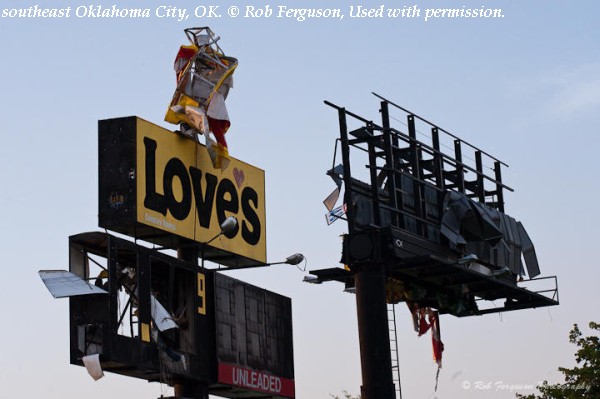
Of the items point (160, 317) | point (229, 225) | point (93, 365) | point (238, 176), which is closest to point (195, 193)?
point (229, 225)

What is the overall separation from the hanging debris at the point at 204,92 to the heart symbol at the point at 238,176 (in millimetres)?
651

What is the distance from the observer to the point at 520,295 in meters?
40.3

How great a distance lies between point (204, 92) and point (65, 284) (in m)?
6.83

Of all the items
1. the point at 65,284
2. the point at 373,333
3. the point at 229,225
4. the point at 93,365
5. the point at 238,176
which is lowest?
the point at 93,365

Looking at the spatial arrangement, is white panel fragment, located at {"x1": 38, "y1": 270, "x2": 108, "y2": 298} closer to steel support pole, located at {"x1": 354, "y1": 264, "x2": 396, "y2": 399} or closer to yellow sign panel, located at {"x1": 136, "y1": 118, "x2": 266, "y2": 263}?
yellow sign panel, located at {"x1": 136, "y1": 118, "x2": 266, "y2": 263}

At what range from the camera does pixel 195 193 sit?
109 feet

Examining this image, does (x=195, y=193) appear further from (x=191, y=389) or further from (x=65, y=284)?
(x=65, y=284)

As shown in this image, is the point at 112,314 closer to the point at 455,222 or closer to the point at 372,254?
the point at 372,254

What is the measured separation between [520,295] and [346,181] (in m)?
7.25

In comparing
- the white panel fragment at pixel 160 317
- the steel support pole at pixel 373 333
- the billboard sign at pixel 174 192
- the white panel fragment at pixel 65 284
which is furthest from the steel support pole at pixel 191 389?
the steel support pole at pixel 373 333

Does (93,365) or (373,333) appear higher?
(373,333)

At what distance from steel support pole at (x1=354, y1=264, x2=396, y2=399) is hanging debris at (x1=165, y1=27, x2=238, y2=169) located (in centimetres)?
425

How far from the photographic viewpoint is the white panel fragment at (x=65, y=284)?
28984 mm

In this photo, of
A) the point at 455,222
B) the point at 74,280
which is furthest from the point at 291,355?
the point at 74,280
